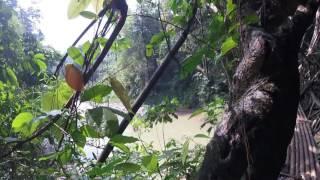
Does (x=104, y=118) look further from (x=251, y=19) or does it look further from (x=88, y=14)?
(x=251, y=19)

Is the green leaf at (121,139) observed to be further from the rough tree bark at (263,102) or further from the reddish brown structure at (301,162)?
the reddish brown structure at (301,162)

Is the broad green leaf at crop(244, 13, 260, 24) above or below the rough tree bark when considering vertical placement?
above

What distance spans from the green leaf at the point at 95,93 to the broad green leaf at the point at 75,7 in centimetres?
10

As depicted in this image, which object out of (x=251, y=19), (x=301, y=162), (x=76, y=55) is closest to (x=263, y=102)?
(x=251, y=19)

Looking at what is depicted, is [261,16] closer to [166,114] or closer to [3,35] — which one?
[3,35]

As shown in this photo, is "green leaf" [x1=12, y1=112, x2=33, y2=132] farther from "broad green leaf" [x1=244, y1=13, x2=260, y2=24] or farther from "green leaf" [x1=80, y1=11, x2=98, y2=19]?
"broad green leaf" [x1=244, y1=13, x2=260, y2=24]

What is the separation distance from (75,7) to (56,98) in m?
0.10

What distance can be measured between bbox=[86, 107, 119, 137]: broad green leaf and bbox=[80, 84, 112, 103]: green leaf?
0.02m

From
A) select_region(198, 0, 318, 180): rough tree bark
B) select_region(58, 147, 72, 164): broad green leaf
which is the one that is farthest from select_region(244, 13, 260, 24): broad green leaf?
select_region(58, 147, 72, 164): broad green leaf

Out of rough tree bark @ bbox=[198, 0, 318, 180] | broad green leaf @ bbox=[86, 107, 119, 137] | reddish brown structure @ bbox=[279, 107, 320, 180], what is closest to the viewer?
broad green leaf @ bbox=[86, 107, 119, 137]

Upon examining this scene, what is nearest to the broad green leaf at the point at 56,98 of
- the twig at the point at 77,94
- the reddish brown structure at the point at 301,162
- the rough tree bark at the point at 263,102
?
the twig at the point at 77,94

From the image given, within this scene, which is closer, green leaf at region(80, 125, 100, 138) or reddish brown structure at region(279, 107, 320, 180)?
green leaf at region(80, 125, 100, 138)

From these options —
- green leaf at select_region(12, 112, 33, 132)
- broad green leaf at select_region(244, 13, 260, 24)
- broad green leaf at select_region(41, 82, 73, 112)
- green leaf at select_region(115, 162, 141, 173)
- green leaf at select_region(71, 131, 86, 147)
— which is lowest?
green leaf at select_region(115, 162, 141, 173)

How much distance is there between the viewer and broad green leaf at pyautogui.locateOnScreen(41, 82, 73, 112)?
1.14 ft
